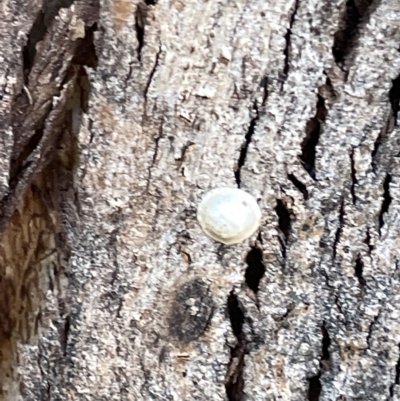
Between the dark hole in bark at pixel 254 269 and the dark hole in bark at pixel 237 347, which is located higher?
the dark hole in bark at pixel 254 269

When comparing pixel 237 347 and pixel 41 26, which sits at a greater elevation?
pixel 41 26

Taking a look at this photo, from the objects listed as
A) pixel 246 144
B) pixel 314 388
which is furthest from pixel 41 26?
pixel 314 388

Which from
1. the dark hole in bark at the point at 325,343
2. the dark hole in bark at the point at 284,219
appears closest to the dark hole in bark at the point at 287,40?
the dark hole in bark at the point at 284,219

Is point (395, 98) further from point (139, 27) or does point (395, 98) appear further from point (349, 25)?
point (139, 27)

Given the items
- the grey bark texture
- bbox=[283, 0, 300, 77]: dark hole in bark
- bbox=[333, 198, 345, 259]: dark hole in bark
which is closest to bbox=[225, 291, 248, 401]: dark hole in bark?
the grey bark texture

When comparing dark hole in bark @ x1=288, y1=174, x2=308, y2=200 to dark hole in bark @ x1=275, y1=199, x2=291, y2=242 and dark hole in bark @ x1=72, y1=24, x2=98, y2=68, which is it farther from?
dark hole in bark @ x1=72, y1=24, x2=98, y2=68

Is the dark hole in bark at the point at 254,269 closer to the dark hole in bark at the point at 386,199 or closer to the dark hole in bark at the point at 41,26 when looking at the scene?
the dark hole in bark at the point at 386,199
